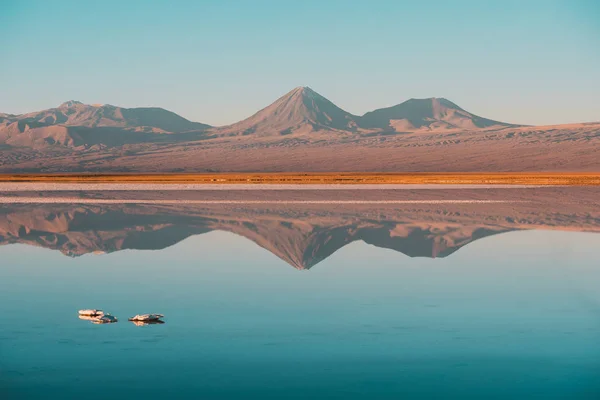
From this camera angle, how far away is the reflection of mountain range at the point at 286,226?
2117 cm

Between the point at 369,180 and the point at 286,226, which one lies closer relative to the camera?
the point at 286,226

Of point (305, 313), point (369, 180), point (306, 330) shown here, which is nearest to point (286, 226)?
point (305, 313)

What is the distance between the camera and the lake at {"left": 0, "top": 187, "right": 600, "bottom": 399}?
8328 mm

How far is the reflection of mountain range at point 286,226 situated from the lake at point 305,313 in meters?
Answer: 0.19

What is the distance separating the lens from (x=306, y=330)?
10.6m

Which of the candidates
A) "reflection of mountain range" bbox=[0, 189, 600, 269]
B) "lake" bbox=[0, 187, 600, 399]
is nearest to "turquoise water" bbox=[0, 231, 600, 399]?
"lake" bbox=[0, 187, 600, 399]

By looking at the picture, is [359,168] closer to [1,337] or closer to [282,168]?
[282,168]

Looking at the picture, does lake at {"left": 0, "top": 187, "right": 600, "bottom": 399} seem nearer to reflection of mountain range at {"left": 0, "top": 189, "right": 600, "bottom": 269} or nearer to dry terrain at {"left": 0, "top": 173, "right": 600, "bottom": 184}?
reflection of mountain range at {"left": 0, "top": 189, "right": 600, "bottom": 269}

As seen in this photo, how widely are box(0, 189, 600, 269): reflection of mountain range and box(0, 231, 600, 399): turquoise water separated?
10.1 ft

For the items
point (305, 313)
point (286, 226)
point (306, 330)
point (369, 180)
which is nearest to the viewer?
point (306, 330)

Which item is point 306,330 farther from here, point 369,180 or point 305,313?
point 369,180

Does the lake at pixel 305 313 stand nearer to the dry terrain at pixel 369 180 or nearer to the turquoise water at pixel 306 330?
the turquoise water at pixel 306 330

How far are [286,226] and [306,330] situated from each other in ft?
52.2

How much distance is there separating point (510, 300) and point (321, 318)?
3.46 metres
